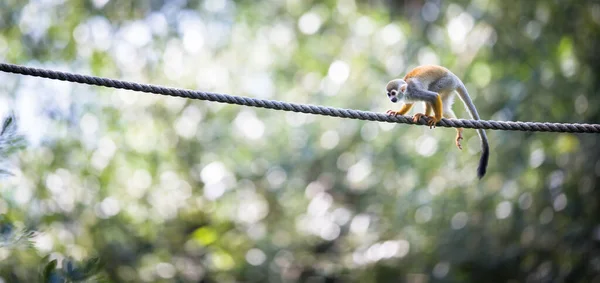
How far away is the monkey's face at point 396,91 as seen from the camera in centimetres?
298

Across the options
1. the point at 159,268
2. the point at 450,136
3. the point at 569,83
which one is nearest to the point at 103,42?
the point at 159,268

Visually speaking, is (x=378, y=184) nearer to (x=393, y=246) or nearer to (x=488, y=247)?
(x=393, y=246)

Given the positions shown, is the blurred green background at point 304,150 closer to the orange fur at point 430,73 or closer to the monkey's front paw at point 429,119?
the orange fur at point 430,73

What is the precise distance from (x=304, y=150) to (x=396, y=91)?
316 centimetres

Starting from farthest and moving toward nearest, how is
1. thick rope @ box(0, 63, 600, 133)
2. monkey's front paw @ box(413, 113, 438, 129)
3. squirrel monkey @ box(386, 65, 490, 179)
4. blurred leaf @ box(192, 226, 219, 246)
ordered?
blurred leaf @ box(192, 226, 219, 246) → squirrel monkey @ box(386, 65, 490, 179) → monkey's front paw @ box(413, 113, 438, 129) → thick rope @ box(0, 63, 600, 133)

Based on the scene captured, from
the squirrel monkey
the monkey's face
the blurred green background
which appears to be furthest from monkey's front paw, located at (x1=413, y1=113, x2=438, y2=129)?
the blurred green background

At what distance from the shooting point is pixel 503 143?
5.41m

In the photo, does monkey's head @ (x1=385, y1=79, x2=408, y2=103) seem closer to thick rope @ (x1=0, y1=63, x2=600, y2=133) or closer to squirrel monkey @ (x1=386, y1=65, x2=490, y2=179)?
squirrel monkey @ (x1=386, y1=65, x2=490, y2=179)

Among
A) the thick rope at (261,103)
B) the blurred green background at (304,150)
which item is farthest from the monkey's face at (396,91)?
the blurred green background at (304,150)

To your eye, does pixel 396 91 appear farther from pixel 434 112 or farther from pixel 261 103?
pixel 261 103

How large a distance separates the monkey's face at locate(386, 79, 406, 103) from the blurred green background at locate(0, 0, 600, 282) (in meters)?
2.45

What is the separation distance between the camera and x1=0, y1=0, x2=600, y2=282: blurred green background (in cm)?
516

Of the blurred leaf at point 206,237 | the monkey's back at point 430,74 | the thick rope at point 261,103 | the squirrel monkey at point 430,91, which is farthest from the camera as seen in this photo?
the blurred leaf at point 206,237

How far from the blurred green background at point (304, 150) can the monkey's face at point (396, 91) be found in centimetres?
245
